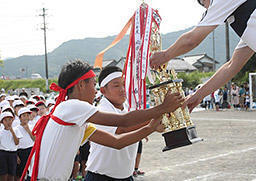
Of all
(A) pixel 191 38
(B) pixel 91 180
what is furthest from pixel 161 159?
(A) pixel 191 38

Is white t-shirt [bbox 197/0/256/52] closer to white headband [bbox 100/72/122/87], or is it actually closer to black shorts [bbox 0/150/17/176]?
white headband [bbox 100/72/122/87]

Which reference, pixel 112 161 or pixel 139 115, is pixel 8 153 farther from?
pixel 139 115

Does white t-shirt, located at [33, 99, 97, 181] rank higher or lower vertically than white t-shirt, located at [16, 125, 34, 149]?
higher

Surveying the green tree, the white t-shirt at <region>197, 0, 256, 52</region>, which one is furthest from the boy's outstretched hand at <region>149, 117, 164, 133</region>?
the green tree

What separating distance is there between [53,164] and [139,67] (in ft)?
3.44

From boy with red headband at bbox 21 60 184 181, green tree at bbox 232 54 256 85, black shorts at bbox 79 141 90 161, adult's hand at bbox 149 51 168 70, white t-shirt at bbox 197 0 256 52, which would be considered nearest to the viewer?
white t-shirt at bbox 197 0 256 52

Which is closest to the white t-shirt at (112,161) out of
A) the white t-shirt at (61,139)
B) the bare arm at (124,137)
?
the bare arm at (124,137)

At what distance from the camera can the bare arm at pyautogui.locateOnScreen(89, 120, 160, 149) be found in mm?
3064

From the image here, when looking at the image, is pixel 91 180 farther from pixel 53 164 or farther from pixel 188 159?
pixel 188 159

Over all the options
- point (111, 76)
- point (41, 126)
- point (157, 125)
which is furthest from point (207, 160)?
point (41, 126)

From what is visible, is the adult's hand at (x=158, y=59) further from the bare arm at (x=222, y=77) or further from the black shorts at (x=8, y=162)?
the black shorts at (x=8, y=162)

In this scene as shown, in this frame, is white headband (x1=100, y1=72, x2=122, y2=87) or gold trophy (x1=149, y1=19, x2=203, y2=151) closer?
gold trophy (x1=149, y1=19, x2=203, y2=151)

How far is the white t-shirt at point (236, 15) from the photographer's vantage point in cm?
245

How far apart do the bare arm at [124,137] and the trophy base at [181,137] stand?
153 mm
